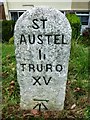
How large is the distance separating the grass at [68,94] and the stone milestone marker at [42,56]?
15 centimetres

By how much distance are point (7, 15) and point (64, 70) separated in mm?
16663

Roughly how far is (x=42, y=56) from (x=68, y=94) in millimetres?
1029

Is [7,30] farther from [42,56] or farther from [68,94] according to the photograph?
[42,56]

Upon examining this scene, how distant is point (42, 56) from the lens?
367 centimetres

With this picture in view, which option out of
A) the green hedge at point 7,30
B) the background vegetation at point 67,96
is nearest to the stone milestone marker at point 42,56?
the background vegetation at point 67,96

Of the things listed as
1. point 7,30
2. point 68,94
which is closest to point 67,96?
point 68,94

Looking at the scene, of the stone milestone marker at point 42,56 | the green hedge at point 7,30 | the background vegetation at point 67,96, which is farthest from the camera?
the green hedge at point 7,30

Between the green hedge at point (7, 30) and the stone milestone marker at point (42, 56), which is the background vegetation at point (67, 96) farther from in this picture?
the green hedge at point (7, 30)

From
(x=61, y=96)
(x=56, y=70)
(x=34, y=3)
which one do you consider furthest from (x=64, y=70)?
(x=34, y=3)

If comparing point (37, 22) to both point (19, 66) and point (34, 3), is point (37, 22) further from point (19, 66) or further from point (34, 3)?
point (34, 3)

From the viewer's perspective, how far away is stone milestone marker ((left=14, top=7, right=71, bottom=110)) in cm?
346

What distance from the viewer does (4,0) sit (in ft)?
62.0

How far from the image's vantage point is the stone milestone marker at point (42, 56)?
3.46 m

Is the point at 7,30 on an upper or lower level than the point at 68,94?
lower
